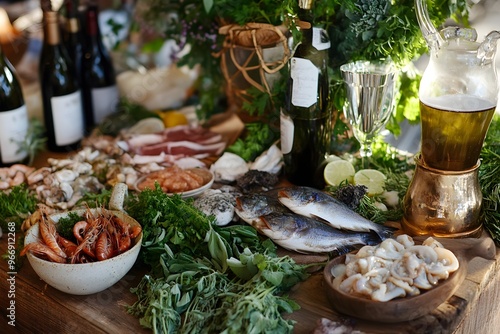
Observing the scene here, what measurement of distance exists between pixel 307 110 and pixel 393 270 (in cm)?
51

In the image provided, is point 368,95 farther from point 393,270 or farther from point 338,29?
point 393,270

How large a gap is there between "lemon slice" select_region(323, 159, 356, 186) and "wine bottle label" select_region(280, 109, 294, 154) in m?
0.10

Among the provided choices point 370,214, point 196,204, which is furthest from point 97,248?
point 370,214

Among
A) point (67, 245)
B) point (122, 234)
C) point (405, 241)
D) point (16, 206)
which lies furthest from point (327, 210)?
point (16, 206)

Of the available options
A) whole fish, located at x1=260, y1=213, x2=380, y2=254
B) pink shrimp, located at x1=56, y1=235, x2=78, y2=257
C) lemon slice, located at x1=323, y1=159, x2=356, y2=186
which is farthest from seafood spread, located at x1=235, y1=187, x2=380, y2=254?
pink shrimp, located at x1=56, y1=235, x2=78, y2=257

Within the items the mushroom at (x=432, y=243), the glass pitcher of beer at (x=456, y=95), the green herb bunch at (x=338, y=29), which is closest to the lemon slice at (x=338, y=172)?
the green herb bunch at (x=338, y=29)

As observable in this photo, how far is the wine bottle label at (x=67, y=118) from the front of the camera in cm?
166

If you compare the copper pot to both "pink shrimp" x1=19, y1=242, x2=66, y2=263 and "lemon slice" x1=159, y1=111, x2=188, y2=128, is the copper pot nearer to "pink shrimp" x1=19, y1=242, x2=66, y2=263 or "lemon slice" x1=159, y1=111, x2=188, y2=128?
"pink shrimp" x1=19, y1=242, x2=66, y2=263

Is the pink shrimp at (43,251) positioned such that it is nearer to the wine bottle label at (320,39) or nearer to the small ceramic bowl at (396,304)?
the small ceramic bowl at (396,304)

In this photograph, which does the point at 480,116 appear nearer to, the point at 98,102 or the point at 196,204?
the point at 196,204

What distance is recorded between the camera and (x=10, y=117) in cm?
156

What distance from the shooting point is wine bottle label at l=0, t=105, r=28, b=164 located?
5.10 feet

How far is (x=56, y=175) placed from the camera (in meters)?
→ 1.46

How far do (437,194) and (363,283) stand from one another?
12.3 inches
